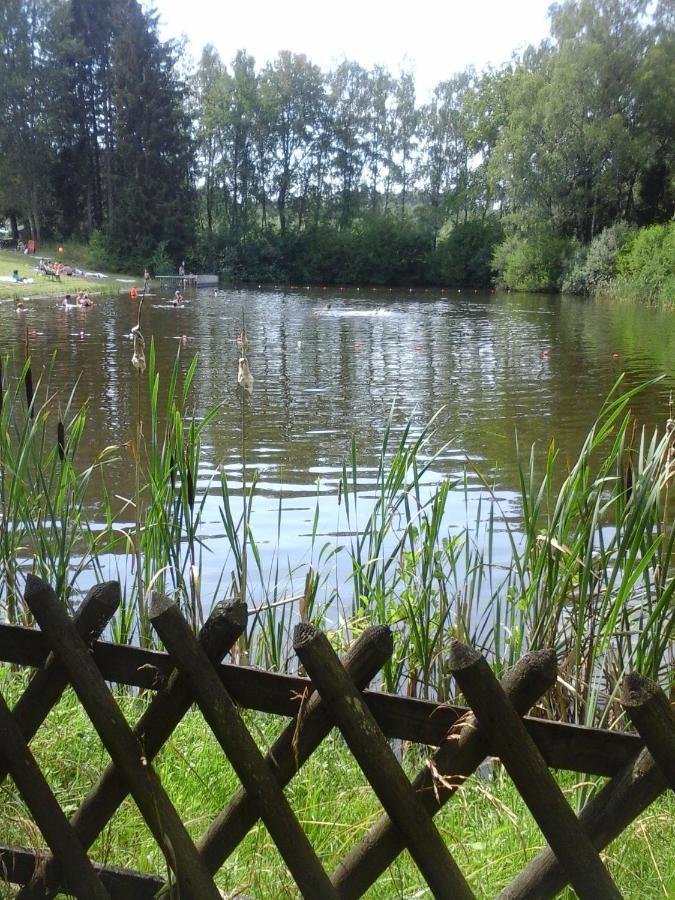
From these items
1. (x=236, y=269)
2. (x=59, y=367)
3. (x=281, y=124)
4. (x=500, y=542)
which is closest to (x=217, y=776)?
(x=500, y=542)

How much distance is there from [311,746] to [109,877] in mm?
610

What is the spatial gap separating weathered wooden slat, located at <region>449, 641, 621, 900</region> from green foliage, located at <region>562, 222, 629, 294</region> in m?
34.3

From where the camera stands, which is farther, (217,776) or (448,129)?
(448,129)

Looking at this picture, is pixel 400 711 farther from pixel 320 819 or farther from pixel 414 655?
pixel 414 655

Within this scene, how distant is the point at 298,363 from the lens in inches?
631

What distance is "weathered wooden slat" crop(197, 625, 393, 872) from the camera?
1.48 m

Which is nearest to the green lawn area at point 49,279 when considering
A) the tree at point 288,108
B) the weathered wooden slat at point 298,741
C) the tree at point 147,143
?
the tree at point 147,143

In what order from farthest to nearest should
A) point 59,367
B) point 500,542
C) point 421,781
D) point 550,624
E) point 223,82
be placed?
point 223,82
point 59,367
point 500,542
point 550,624
point 421,781

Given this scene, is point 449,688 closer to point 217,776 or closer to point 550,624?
point 550,624

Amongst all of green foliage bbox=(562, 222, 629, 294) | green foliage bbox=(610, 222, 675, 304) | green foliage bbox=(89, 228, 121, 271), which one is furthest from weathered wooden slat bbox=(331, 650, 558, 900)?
green foliage bbox=(89, 228, 121, 271)

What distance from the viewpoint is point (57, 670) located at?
172 centimetres

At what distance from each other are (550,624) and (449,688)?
1.53 ft

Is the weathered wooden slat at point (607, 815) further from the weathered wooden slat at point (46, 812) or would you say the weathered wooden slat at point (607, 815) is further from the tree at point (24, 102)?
the tree at point (24, 102)

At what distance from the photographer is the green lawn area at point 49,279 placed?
2843cm
